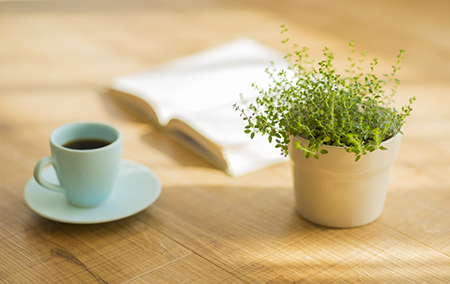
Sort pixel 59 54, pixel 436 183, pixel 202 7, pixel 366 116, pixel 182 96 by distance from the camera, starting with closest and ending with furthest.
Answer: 1. pixel 366 116
2. pixel 436 183
3. pixel 182 96
4. pixel 59 54
5. pixel 202 7

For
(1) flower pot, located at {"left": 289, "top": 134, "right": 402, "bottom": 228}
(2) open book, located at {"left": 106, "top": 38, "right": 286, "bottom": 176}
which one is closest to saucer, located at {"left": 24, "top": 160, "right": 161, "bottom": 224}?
(2) open book, located at {"left": 106, "top": 38, "right": 286, "bottom": 176}

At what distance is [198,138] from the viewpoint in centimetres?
120

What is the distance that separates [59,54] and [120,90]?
1.50ft

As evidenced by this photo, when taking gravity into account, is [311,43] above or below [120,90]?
above

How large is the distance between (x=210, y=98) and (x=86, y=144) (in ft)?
1.39

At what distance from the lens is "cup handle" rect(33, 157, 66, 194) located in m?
0.94

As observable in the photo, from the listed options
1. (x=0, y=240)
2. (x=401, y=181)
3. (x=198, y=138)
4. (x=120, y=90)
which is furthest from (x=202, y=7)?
(x=0, y=240)

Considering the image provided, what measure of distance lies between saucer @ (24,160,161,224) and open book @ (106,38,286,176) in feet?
0.57

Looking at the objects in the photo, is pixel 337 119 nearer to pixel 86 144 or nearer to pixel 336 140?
pixel 336 140

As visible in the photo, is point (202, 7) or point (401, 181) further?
point (202, 7)

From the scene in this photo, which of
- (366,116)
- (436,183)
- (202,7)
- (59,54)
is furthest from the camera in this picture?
(202,7)

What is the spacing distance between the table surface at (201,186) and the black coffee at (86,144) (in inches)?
5.7

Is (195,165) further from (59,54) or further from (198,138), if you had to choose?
(59,54)

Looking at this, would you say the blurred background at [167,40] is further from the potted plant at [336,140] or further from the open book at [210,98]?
the potted plant at [336,140]
